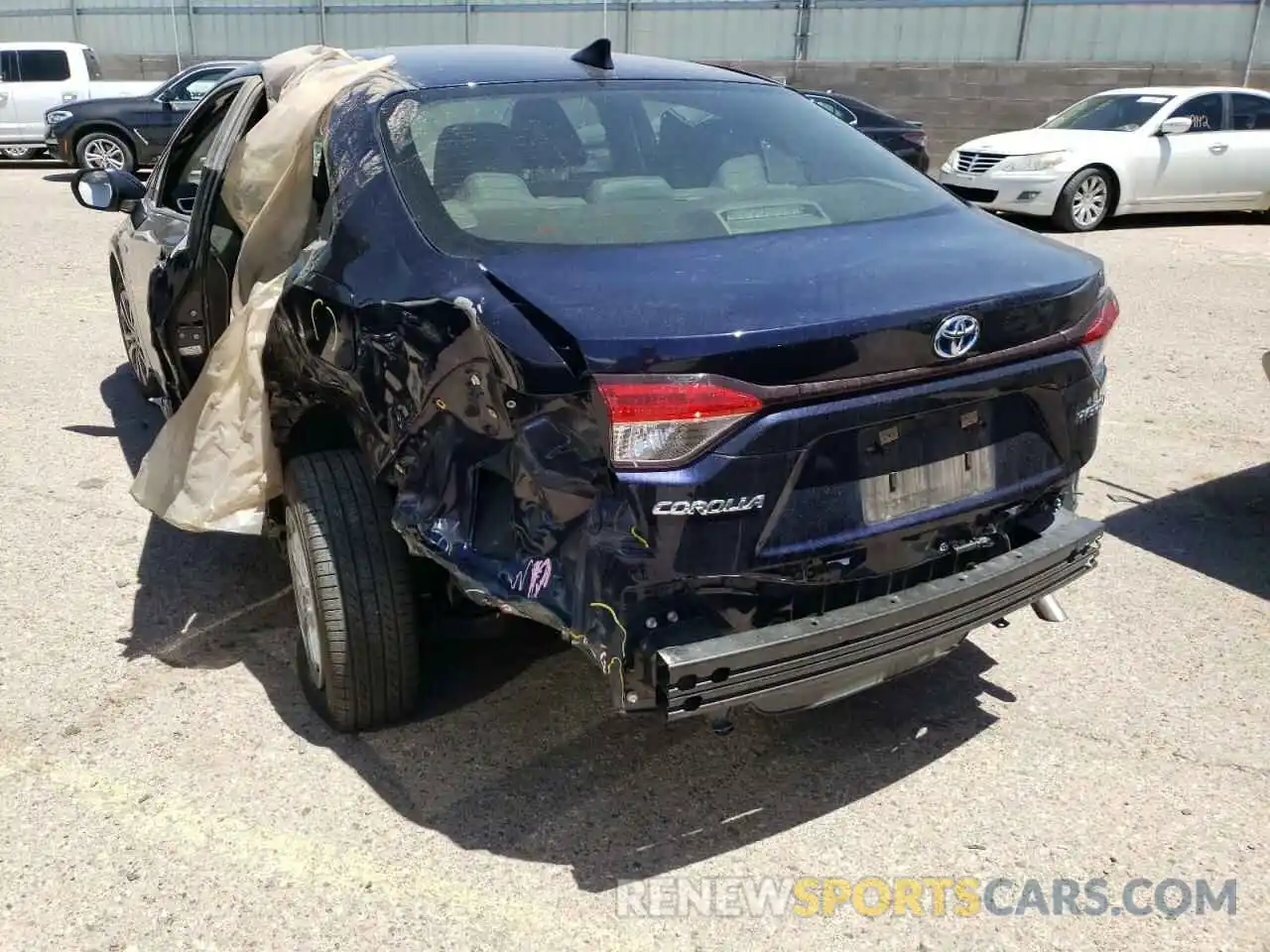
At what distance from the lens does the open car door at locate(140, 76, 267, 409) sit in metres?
3.85

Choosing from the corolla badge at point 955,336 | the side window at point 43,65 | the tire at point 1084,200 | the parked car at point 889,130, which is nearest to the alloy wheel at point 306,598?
the corolla badge at point 955,336

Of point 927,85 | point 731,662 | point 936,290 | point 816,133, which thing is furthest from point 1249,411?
point 927,85

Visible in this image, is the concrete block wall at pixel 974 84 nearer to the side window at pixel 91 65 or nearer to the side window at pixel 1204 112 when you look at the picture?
the side window at pixel 1204 112

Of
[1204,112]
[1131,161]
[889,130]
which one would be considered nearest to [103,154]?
[889,130]

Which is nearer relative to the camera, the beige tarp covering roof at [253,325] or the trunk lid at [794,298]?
the trunk lid at [794,298]

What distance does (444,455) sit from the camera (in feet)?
8.39

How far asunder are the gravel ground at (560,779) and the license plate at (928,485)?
2.78ft

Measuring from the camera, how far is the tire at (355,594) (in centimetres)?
291

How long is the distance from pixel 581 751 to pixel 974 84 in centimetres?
1653

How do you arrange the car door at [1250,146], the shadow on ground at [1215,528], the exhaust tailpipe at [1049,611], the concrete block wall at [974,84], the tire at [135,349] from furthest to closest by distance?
the concrete block wall at [974,84] < the car door at [1250,146] < the tire at [135,349] < the shadow on ground at [1215,528] < the exhaust tailpipe at [1049,611]

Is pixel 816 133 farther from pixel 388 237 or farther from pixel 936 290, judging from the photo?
pixel 388 237

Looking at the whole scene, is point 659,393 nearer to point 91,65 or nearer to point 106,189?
point 106,189

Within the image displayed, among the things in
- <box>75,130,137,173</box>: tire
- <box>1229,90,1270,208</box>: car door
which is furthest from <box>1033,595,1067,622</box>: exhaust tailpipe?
<box>75,130,137,173</box>: tire

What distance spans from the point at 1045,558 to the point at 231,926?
207cm
